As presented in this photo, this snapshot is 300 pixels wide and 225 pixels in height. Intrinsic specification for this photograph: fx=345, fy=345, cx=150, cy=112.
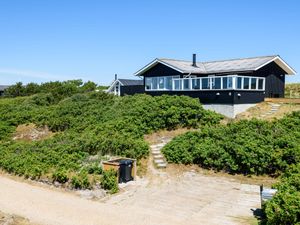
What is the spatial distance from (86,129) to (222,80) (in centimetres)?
1151

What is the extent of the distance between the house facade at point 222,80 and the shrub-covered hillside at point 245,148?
19.4 ft

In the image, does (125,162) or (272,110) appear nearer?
(125,162)

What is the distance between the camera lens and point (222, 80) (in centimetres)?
2792

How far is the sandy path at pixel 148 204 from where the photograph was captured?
41.9 feet

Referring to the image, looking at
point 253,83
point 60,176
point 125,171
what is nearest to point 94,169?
point 125,171

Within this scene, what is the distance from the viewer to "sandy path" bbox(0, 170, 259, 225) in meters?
12.8

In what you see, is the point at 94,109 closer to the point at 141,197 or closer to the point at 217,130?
the point at 217,130

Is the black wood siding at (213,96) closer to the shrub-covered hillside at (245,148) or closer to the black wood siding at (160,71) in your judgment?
the black wood siding at (160,71)

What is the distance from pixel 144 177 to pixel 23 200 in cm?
624

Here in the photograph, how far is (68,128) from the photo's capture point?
28.4 m

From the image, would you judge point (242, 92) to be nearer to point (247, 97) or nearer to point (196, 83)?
point (247, 97)

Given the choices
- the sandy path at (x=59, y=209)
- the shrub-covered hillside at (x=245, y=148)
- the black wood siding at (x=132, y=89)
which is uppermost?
the black wood siding at (x=132, y=89)

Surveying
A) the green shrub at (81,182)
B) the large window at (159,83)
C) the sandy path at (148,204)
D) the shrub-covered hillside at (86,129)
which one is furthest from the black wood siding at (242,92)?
the green shrub at (81,182)

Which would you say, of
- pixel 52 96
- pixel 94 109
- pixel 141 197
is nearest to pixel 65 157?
pixel 141 197
